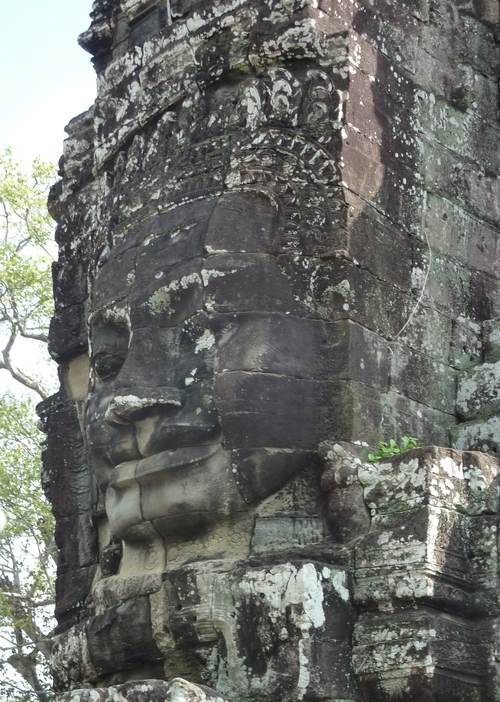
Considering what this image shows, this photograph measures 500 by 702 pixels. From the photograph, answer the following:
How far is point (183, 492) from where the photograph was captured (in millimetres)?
7863

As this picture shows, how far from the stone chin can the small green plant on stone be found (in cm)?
77

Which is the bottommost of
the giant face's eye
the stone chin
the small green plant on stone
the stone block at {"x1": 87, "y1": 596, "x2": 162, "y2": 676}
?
the stone block at {"x1": 87, "y1": 596, "x2": 162, "y2": 676}

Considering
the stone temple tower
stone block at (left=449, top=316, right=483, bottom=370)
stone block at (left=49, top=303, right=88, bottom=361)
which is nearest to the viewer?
the stone temple tower

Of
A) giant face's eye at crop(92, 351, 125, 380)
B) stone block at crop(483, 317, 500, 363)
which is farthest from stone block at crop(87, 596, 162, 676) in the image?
stone block at crop(483, 317, 500, 363)

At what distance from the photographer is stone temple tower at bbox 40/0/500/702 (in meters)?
7.43

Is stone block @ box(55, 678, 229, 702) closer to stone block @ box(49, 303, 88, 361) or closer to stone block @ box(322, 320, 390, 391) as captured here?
stone block @ box(322, 320, 390, 391)

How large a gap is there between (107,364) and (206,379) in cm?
96

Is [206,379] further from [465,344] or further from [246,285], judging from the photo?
[465,344]

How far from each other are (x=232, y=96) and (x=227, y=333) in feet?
5.28

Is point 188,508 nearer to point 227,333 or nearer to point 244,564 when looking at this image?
point 244,564

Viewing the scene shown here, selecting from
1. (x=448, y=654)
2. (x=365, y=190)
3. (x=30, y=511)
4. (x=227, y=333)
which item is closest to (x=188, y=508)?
(x=227, y=333)

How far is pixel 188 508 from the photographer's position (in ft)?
25.7

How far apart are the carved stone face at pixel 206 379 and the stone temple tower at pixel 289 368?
0.05 ft

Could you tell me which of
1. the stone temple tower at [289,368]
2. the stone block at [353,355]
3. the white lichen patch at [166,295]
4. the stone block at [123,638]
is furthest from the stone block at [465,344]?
the stone block at [123,638]
